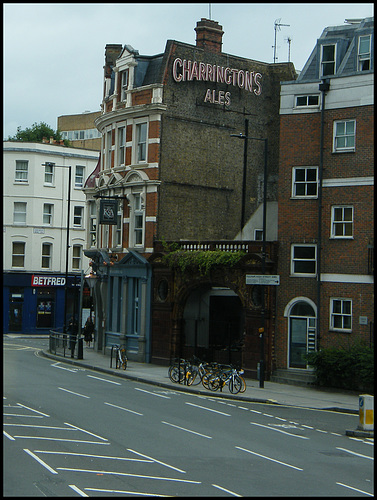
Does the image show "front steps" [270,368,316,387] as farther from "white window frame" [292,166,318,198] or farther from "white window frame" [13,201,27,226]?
"white window frame" [13,201,27,226]

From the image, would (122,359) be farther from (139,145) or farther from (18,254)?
(18,254)

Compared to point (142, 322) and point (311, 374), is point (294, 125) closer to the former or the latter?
point (311, 374)

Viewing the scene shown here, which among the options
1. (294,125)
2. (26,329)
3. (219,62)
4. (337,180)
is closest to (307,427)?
(337,180)

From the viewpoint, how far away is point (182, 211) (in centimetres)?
4181

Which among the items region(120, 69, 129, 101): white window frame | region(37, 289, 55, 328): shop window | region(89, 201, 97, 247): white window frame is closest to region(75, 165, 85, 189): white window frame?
region(37, 289, 55, 328): shop window

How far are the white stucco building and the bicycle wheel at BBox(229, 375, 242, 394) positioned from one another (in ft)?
116

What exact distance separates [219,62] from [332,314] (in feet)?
60.0

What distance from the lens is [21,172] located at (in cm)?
6366

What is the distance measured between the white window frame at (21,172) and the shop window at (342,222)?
123ft

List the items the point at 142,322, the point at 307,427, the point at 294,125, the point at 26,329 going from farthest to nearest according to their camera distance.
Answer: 1. the point at 26,329
2. the point at 142,322
3. the point at 294,125
4. the point at 307,427

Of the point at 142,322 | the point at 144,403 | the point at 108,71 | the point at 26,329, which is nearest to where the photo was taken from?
the point at 144,403

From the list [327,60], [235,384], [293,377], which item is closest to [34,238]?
[293,377]

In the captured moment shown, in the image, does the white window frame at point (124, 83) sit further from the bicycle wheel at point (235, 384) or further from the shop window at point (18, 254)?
the shop window at point (18, 254)

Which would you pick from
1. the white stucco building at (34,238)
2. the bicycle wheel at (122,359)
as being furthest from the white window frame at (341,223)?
the white stucco building at (34,238)
